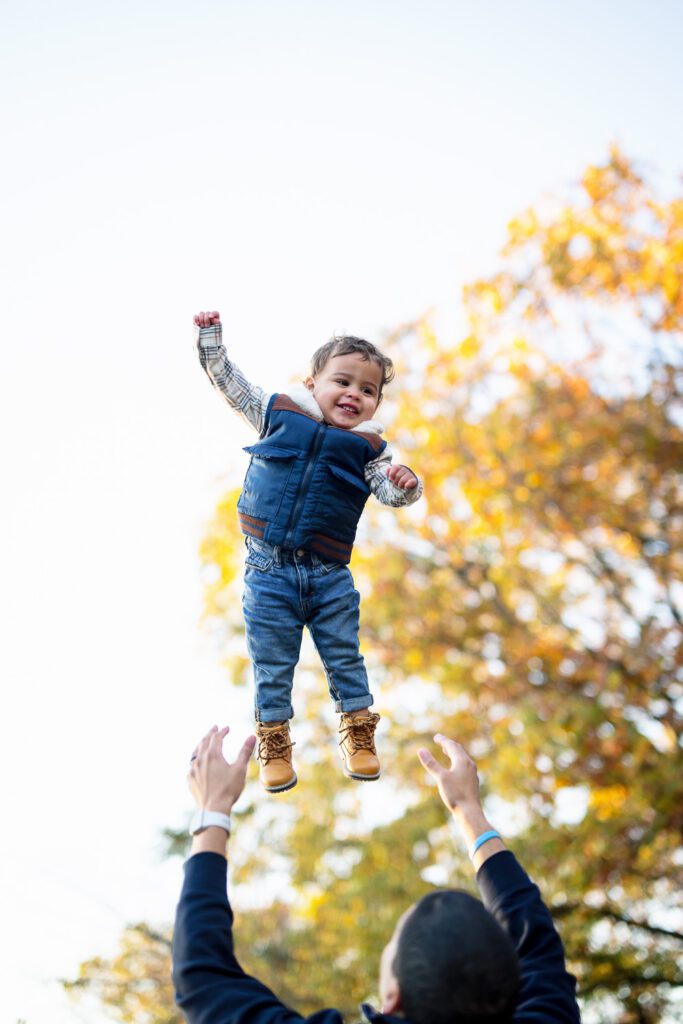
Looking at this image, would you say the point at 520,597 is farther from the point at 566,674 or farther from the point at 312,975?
the point at 312,975

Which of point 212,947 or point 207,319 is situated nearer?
point 212,947

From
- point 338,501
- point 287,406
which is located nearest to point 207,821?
point 338,501

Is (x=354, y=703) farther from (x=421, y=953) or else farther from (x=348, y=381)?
(x=421, y=953)

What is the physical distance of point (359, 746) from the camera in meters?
3.58

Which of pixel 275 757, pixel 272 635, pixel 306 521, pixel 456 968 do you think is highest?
pixel 306 521

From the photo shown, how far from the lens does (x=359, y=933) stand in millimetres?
10375

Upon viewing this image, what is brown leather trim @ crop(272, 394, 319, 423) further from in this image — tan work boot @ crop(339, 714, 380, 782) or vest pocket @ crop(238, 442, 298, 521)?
tan work boot @ crop(339, 714, 380, 782)

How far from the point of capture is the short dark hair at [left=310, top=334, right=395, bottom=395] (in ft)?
12.1

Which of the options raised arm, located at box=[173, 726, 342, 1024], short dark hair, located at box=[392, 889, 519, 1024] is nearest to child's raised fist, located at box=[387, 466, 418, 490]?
raised arm, located at box=[173, 726, 342, 1024]

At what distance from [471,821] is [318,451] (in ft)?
4.39

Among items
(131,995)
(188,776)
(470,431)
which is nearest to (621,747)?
(470,431)

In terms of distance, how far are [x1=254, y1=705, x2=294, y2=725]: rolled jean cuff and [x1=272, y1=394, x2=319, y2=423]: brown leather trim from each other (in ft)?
3.36

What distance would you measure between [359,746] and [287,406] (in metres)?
1.23

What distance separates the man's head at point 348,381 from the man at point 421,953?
130 cm
